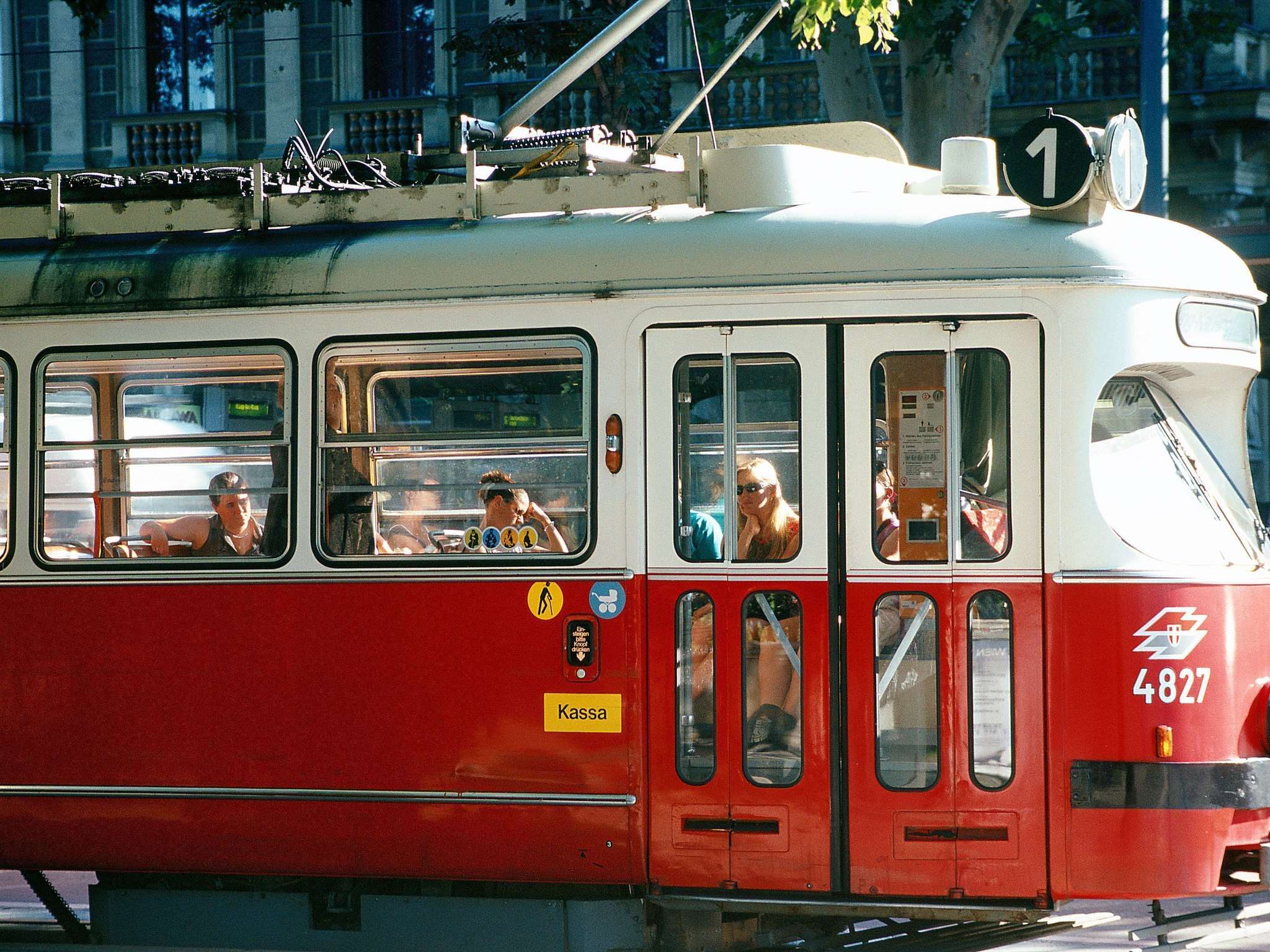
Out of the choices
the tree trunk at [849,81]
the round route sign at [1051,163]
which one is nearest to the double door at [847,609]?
the round route sign at [1051,163]

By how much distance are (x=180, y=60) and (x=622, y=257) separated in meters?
19.3

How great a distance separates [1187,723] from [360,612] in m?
3.00

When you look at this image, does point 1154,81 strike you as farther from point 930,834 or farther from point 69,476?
point 69,476

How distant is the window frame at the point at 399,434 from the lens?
19.1 feet

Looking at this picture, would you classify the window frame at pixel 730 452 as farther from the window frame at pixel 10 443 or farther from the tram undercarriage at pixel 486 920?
the window frame at pixel 10 443

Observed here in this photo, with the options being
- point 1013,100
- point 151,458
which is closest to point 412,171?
point 151,458

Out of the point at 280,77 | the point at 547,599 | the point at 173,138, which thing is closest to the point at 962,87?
the point at 547,599

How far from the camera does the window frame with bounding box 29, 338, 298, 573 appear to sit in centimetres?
605

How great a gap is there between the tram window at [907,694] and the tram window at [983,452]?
280 millimetres

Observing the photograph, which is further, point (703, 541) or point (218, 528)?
point (218, 528)

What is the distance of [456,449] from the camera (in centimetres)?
590

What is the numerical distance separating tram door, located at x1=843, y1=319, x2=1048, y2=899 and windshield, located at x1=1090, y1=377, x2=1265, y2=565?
29 cm

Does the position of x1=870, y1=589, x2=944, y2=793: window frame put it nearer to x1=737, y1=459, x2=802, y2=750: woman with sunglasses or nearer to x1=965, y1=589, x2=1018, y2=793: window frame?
x1=965, y1=589, x2=1018, y2=793: window frame

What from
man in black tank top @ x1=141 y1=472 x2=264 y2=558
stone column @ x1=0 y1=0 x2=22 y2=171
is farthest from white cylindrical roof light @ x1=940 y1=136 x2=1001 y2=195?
stone column @ x1=0 y1=0 x2=22 y2=171
